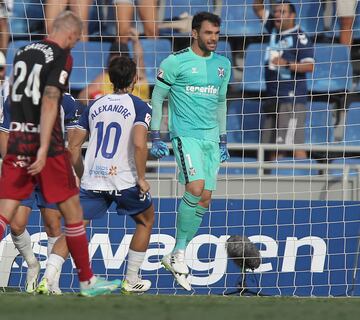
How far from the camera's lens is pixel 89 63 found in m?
14.0

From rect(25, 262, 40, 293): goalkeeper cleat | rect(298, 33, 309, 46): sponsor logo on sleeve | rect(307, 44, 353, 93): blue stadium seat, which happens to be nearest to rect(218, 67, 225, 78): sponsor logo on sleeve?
rect(25, 262, 40, 293): goalkeeper cleat

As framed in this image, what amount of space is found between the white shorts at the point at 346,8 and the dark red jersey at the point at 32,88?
654 cm

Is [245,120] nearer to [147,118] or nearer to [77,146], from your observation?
[77,146]

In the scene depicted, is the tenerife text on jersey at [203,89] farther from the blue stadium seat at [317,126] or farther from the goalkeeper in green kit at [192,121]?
the blue stadium seat at [317,126]

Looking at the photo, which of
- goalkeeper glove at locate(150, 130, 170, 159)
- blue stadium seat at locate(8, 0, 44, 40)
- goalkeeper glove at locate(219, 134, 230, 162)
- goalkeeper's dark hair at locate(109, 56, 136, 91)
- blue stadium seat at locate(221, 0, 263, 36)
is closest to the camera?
goalkeeper's dark hair at locate(109, 56, 136, 91)

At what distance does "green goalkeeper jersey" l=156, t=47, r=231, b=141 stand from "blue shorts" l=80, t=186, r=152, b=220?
0.89 meters

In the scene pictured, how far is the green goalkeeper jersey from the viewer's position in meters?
9.20

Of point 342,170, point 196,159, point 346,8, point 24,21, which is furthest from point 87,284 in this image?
point 24,21

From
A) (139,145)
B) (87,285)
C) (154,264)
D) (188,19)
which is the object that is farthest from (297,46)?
(87,285)

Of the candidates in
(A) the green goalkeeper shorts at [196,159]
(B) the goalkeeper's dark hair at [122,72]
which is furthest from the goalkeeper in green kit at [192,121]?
(B) the goalkeeper's dark hair at [122,72]

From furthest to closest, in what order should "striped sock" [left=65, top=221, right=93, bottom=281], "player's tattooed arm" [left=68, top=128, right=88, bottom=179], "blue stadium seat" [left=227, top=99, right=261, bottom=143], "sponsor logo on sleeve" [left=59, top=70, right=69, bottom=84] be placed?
"blue stadium seat" [left=227, top=99, right=261, bottom=143], "player's tattooed arm" [left=68, top=128, right=88, bottom=179], "striped sock" [left=65, top=221, right=93, bottom=281], "sponsor logo on sleeve" [left=59, top=70, right=69, bottom=84]

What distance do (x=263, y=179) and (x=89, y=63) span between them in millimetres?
3447

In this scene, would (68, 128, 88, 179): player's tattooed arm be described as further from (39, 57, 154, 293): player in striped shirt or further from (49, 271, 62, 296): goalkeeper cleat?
(49, 271, 62, 296): goalkeeper cleat

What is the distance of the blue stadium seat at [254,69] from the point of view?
13.9 meters
